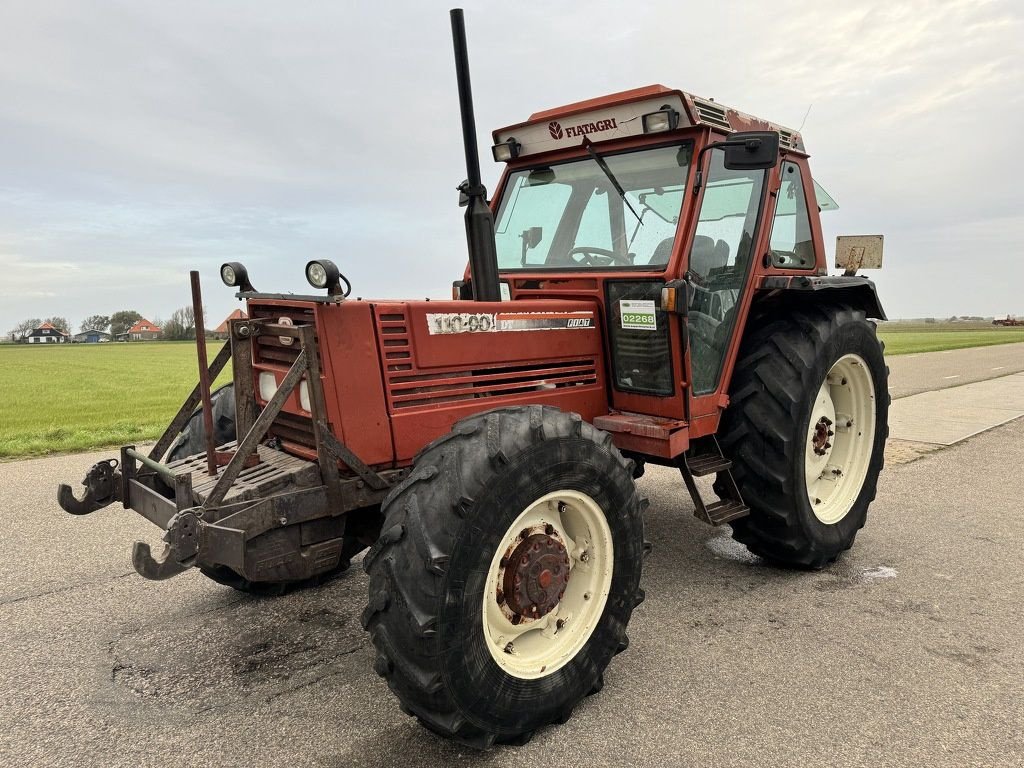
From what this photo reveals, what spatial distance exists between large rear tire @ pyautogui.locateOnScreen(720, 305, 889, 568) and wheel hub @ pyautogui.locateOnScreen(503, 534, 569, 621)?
1.70 meters

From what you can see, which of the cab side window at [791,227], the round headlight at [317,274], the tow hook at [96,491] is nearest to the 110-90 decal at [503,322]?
the round headlight at [317,274]

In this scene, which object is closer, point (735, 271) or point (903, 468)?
point (735, 271)

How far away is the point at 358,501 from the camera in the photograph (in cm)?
296

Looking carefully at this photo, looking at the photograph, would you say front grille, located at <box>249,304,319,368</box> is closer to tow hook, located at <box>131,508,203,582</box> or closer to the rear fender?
tow hook, located at <box>131,508,203,582</box>

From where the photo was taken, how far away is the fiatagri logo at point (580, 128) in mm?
3812

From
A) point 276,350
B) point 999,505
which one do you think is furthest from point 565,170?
point 999,505

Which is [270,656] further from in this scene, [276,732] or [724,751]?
[724,751]

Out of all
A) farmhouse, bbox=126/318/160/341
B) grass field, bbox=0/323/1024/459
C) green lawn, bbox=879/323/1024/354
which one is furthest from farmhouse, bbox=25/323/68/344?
green lawn, bbox=879/323/1024/354

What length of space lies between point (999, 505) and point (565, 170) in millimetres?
4534

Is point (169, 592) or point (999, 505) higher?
point (169, 592)

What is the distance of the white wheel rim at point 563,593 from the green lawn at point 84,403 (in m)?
7.25

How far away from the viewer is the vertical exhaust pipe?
11.1ft

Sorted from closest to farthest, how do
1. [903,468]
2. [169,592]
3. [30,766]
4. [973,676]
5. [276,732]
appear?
[30,766], [276,732], [973,676], [169,592], [903,468]

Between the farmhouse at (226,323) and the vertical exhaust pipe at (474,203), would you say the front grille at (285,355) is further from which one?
the vertical exhaust pipe at (474,203)
